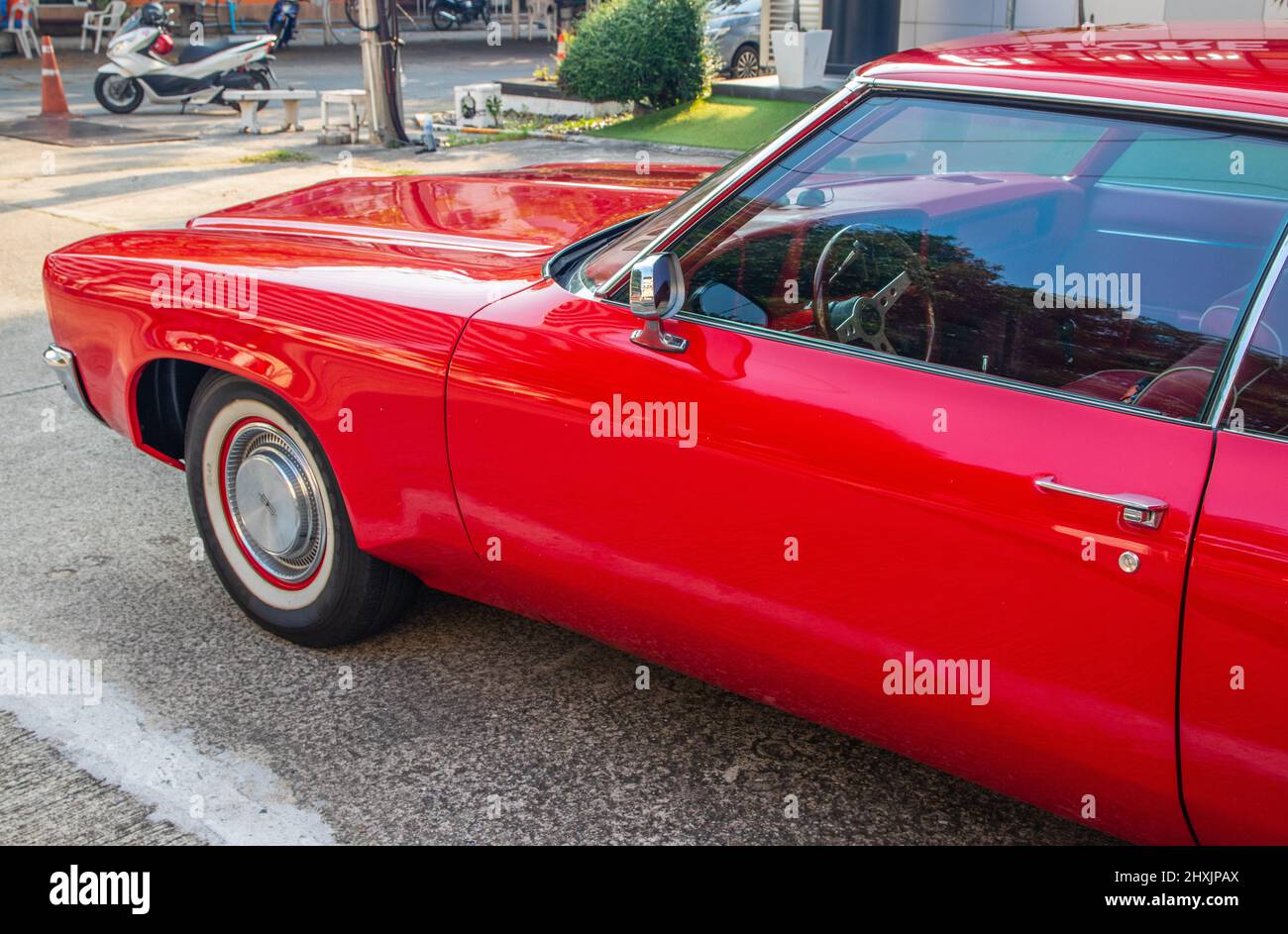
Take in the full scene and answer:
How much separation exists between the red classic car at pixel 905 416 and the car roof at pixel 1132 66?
1 cm

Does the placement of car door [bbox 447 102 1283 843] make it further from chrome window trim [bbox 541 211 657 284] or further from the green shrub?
the green shrub

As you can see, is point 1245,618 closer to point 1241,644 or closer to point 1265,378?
point 1241,644

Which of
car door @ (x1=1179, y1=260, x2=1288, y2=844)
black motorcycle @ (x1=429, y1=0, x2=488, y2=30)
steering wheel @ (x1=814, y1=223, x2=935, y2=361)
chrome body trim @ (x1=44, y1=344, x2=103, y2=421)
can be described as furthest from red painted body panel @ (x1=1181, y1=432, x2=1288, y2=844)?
black motorcycle @ (x1=429, y1=0, x2=488, y2=30)

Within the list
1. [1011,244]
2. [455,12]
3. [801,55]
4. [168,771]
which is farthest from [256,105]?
[455,12]

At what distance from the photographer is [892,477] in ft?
7.35

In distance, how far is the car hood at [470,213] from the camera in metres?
3.16

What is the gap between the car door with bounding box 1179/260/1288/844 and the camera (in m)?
1.89

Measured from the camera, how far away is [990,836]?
8.89ft

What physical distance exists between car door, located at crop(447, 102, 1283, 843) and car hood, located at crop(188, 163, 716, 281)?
38 centimetres

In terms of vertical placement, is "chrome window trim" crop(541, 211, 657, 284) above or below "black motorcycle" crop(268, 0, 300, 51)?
below
